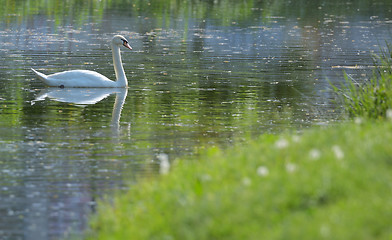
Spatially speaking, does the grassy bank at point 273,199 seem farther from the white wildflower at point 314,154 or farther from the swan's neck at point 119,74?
the swan's neck at point 119,74

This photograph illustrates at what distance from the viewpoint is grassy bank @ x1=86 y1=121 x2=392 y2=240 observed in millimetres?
7020

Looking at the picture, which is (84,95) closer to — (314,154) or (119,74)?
(119,74)

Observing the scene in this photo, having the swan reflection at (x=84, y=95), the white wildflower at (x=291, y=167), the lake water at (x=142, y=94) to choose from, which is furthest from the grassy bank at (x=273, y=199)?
the swan reflection at (x=84, y=95)

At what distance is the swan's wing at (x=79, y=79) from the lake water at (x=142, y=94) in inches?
7.6

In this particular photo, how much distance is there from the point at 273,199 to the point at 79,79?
1274 cm

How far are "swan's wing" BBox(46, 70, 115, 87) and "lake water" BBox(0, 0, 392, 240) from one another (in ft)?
0.63

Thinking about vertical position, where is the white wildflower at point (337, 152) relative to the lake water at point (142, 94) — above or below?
above

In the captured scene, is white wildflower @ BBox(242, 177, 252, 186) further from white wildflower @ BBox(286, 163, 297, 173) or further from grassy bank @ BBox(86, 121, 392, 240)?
white wildflower @ BBox(286, 163, 297, 173)

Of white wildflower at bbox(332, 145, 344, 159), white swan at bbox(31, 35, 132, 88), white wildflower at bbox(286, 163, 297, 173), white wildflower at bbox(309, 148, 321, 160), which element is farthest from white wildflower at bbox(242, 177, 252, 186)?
white swan at bbox(31, 35, 132, 88)

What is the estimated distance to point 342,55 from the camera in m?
26.5

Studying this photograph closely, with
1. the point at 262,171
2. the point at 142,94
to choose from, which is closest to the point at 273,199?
the point at 262,171

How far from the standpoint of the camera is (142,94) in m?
18.8

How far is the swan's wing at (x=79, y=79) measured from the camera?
19.6m

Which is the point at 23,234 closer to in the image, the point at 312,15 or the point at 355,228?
the point at 355,228
